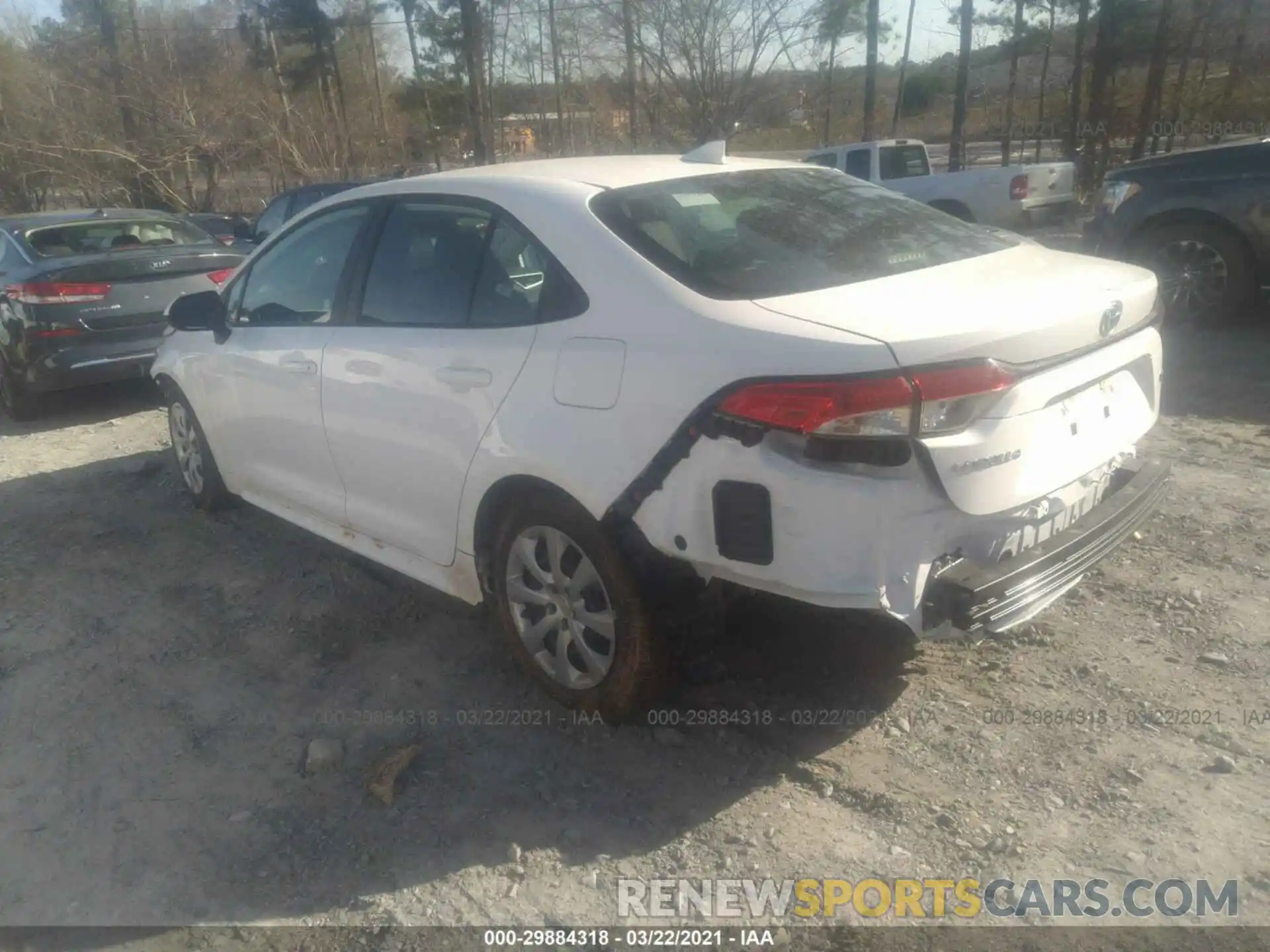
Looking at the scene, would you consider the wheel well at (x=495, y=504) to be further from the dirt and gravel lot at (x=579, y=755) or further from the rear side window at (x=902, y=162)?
the rear side window at (x=902, y=162)

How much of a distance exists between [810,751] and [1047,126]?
79.6 feet

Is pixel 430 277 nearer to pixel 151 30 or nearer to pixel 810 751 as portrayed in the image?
pixel 810 751

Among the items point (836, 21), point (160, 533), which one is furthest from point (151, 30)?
point (160, 533)

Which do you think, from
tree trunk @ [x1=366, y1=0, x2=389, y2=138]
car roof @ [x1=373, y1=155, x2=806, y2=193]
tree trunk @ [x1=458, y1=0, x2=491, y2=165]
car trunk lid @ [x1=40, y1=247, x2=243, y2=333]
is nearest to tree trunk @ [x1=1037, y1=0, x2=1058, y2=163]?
tree trunk @ [x1=458, y1=0, x2=491, y2=165]

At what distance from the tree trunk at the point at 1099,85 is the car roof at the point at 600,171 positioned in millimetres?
17038

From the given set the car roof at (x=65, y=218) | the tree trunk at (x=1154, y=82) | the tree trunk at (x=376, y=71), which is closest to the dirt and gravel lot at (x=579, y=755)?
Result: the car roof at (x=65, y=218)

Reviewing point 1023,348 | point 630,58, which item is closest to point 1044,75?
point 630,58

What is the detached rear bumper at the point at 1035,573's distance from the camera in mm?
2578

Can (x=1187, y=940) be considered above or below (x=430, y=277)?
below

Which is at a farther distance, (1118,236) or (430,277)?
(1118,236)

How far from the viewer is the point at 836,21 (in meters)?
21.7

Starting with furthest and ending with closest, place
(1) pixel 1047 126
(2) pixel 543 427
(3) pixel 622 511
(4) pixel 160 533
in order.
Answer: (1) pixel 1047 126
(4) pixel 160 533
(2) pixel 543 427
(3) pixel 622 511

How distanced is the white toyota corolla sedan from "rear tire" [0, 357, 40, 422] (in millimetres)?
4820
